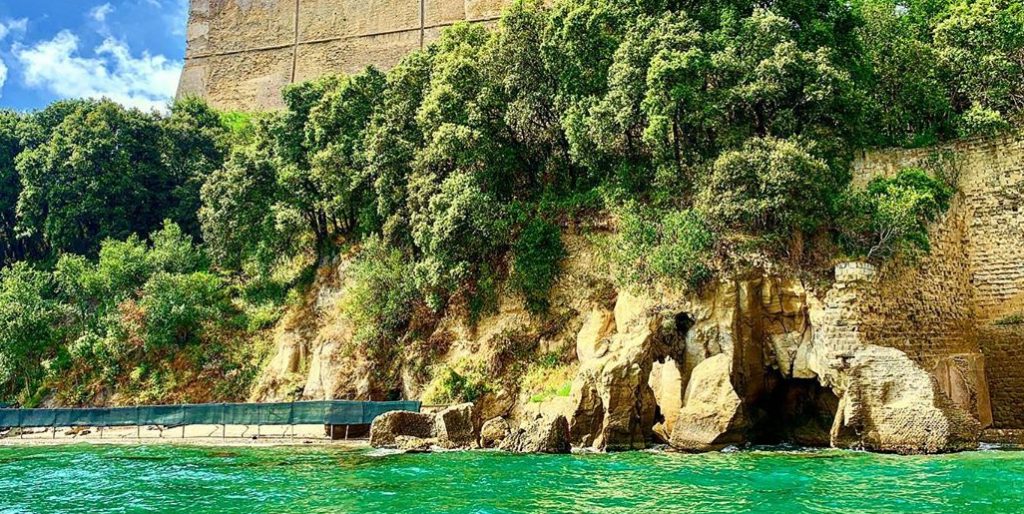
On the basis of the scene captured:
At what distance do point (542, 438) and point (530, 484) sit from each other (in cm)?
448

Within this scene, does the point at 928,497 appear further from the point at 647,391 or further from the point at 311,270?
the point at 311,270

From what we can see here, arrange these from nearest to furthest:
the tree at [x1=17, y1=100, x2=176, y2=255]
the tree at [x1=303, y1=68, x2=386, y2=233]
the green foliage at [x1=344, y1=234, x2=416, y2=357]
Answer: the green foliage at [x1=344, y1=234, x2=416, y2=357] < the tree at [x1=303, y1=68, x2=386, y2=233] < the tree at [x1=17, y1=100, x2=176, y2=255]

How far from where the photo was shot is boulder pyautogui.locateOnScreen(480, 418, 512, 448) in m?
19.8

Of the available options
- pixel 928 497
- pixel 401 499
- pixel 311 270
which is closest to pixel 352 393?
pixel 311 270

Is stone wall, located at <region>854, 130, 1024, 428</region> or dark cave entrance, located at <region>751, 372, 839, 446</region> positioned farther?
stone wall, located at <region>854, 130, 1024, 428</region>

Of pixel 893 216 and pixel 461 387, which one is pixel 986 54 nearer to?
pixel 893 216

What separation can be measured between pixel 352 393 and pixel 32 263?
21.2 metres

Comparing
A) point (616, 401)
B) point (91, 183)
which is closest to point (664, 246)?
point (616, 401)

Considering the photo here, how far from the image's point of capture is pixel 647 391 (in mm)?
19703

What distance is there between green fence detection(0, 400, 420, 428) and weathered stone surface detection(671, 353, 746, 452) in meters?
7.67

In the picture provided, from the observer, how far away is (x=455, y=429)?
797 inches

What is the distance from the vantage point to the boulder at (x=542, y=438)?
60.3ft

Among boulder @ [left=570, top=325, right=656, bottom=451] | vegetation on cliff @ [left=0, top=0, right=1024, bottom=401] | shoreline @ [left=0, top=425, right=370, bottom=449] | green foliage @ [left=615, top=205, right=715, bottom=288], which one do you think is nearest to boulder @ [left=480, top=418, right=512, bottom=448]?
boulder @ [left=570, top=325, right=656, bottom=451]

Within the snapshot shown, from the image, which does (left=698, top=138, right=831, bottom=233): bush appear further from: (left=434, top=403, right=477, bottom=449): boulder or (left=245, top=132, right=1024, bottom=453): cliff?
(left=434, top=403, right=477, bottom=449): boulder
